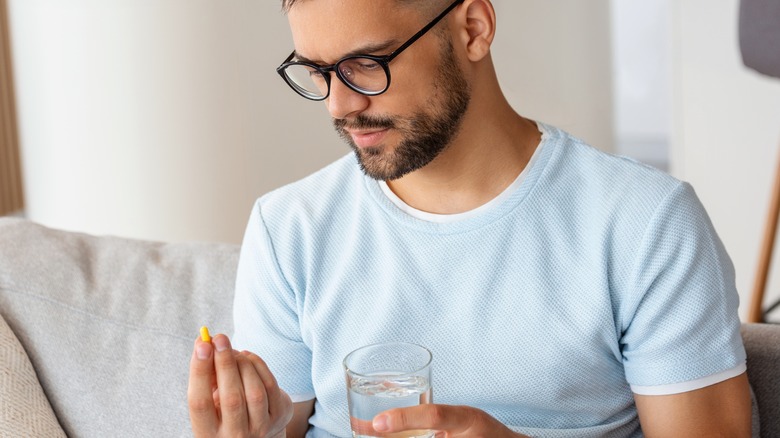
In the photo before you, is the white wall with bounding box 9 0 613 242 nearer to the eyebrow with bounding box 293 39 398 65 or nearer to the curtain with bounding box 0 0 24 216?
the curtain with bounding box 0 0 24 216

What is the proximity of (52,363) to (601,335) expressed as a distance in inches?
37.0

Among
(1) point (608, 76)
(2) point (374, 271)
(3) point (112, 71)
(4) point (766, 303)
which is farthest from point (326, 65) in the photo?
(1) point (608, 76)

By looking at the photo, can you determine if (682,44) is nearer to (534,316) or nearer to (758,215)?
(758,215)

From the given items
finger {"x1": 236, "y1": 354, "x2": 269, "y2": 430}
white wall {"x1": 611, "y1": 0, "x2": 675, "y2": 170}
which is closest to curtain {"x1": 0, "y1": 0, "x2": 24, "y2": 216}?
white wall {"x1": 611, "y1": 0, "x2": 675, "y2": 170}

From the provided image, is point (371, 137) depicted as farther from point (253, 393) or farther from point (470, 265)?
point (253, 393)

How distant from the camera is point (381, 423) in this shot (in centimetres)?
125

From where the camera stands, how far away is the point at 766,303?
3727 mm

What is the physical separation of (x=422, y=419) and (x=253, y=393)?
27 cm

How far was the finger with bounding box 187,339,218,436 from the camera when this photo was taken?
140cm

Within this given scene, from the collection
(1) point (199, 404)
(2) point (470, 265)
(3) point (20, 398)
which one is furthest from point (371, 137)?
(3) point (20, 398)

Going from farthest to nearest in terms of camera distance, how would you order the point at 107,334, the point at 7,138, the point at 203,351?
the point at 7,138 < the point at 107,334 < the point at 203,351

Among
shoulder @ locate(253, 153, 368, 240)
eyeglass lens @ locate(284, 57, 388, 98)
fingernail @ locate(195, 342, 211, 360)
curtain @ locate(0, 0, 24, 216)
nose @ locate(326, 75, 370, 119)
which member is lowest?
curtain @ locate(0, 0, 24, 216)

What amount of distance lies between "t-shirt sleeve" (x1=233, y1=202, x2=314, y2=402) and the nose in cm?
27

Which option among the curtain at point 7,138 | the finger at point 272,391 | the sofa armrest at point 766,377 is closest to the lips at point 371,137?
the finger at point 272,391
